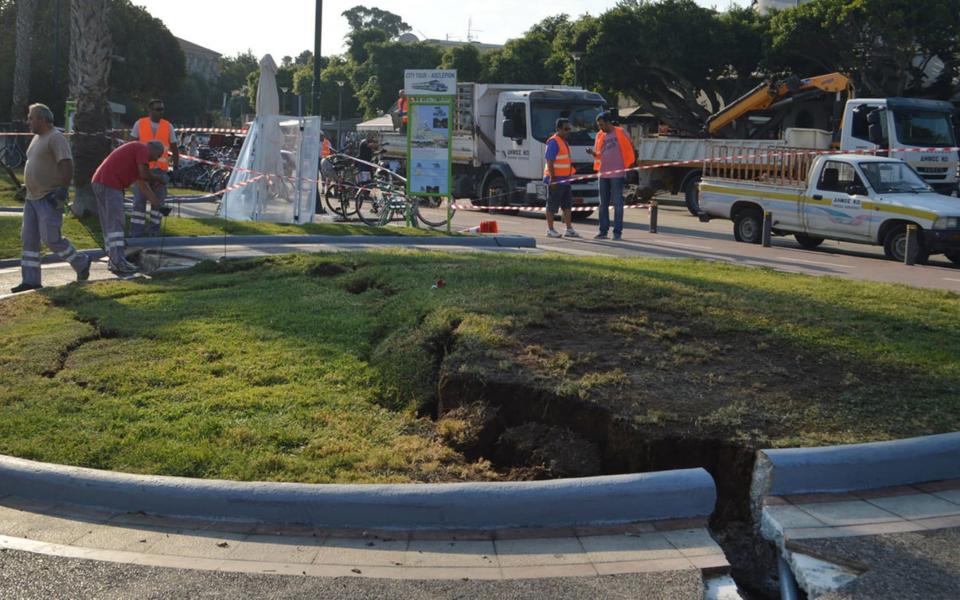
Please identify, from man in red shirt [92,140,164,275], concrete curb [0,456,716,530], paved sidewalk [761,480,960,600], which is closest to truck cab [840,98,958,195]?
man in red shirt [92,140,164,275]

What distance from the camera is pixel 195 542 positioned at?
4.68 metres

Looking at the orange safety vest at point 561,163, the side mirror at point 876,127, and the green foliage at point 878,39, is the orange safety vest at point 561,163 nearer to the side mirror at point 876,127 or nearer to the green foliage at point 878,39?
the side mirror at point 876,127

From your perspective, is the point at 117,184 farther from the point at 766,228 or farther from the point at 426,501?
the point at 766,228

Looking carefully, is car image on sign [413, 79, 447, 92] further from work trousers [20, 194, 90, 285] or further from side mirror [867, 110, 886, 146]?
side mirror [867, 110, 886, 146]

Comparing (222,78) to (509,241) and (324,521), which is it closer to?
(509,241)

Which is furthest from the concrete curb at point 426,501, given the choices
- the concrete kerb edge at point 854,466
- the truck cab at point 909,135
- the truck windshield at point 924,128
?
the truck windshield at point 924,128

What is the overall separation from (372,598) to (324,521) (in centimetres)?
79

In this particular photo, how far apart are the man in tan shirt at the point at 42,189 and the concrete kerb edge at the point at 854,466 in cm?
817

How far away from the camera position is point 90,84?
57.9 ft

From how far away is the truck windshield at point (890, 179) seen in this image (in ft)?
57.7

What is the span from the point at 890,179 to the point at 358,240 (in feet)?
29.5

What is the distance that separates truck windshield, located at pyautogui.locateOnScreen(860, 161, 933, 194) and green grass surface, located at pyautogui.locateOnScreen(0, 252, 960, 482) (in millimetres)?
8466

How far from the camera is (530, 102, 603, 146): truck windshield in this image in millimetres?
24716

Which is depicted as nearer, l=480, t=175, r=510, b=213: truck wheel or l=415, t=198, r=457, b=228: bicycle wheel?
l=415, t=198, r=457, b=228: bicycle wheel
